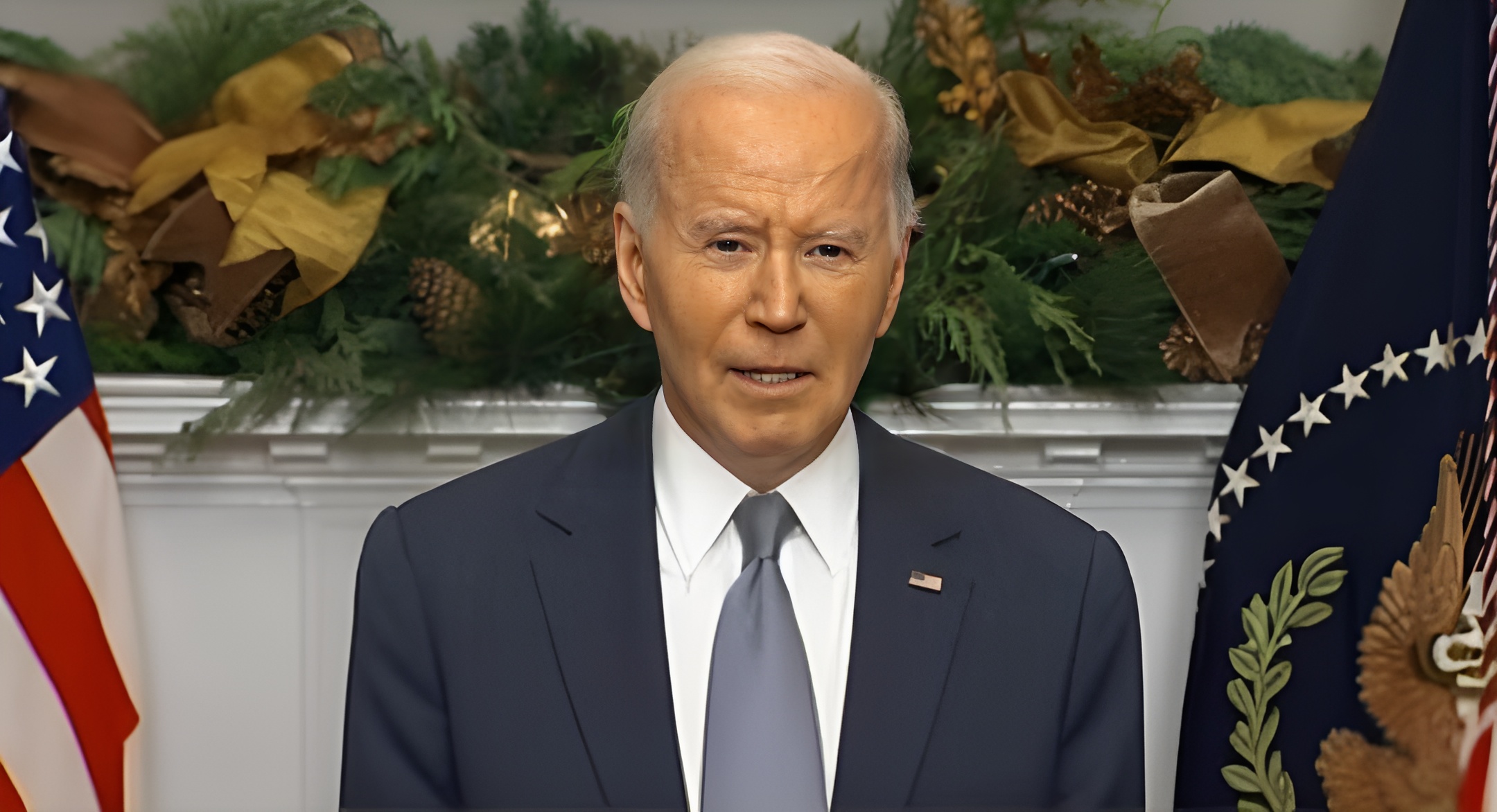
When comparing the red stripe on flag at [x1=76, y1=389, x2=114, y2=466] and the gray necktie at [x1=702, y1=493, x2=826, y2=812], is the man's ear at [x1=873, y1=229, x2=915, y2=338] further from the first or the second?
the red stripe on flag at [x1=76, y1=389, x2=114, y2=466]

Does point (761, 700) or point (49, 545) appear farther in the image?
point (49, 545)

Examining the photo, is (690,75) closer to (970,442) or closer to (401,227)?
(401,227)

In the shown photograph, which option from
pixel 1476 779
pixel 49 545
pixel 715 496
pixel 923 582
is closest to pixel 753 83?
pixel 715 496

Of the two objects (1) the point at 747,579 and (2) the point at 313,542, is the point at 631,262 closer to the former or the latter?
(1) the point at 747,579

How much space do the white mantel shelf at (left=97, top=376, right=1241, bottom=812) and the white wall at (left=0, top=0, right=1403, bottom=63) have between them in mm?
483

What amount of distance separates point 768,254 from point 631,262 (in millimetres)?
146

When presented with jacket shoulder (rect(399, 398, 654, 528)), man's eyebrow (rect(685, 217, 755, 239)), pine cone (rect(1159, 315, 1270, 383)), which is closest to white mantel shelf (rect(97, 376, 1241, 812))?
pine cone (rect(1159, 315, 1270, 383))

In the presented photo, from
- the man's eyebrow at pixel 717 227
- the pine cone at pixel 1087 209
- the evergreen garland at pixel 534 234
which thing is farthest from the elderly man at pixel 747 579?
the pine cone at pixel 1087 209

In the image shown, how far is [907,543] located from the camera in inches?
44.1

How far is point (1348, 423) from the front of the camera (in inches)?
53.8

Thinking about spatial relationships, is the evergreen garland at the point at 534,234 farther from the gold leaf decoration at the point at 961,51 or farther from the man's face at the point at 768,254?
the man's face at the point at 768,254

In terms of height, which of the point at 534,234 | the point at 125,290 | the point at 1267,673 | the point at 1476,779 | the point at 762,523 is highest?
the point at 534,234

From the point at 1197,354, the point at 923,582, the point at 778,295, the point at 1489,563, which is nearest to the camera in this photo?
the point at 778,295

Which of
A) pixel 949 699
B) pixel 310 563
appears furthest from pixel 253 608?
pixel 949 699
